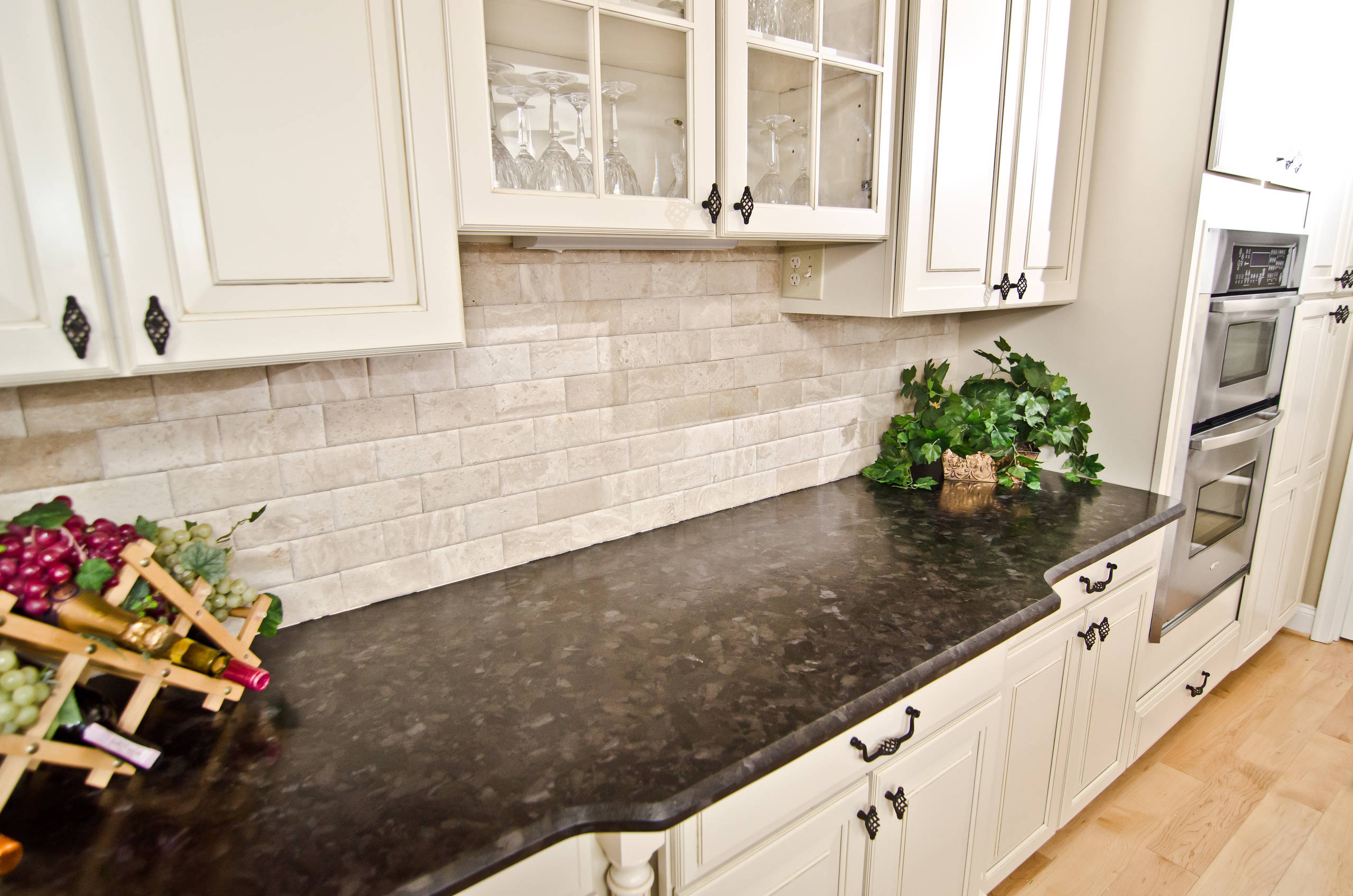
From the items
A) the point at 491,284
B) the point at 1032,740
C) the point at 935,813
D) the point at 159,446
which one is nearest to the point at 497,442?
the point at 491,284

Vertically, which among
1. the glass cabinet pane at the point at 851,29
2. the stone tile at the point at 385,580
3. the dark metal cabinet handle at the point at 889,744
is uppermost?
the glass cabinet pane at the point at 851,29

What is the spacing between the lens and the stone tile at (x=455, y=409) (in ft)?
4.45

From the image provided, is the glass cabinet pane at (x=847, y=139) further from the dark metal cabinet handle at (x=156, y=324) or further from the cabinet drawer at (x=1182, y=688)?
the cabinet drawer at (x=1182, y=688)

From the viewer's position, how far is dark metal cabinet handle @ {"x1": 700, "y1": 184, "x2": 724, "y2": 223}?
1287 millimetres

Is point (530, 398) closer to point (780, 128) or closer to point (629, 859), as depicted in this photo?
point (780, 128)

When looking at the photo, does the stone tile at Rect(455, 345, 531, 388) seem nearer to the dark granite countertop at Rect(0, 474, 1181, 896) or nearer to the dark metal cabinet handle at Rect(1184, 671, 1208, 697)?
the dark granite countertop at Rect(0, 474, 1181, 896)

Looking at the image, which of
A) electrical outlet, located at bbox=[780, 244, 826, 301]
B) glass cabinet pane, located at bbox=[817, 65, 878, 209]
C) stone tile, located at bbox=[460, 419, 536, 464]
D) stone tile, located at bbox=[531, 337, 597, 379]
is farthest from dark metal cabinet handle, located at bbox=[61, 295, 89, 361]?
electrical outlet, located at bbox=[780, 244, 826, 301]

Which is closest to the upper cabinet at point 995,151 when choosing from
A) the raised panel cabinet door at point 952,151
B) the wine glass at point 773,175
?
the raised panel cabinet door at point 952,151

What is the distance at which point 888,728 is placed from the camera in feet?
3.85

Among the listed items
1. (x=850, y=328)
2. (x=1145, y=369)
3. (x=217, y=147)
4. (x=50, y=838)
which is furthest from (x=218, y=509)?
(x=1145, y=369)

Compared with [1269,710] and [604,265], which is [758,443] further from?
[1269,710]

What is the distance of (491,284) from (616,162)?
1.13 ft

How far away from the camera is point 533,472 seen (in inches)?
59.8

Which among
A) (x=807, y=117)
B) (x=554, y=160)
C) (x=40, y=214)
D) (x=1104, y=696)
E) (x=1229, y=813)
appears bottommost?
(x=1229, y=813)
